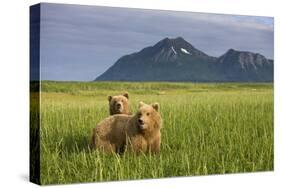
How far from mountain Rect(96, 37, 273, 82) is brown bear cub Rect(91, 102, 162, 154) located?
0.56m

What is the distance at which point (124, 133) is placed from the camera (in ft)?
30.9

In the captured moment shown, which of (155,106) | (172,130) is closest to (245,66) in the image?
(172,130)

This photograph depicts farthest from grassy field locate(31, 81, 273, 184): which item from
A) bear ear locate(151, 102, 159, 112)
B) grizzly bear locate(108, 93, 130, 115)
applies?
bear ear locate(151, 102, 159, 112)

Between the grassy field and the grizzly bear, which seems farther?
the grizzly bear

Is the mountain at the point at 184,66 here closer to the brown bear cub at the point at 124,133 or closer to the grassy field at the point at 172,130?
the grassy field at the point at 172,130

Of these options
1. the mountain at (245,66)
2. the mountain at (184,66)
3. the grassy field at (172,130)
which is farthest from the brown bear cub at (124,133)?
the mountain at (245,66)

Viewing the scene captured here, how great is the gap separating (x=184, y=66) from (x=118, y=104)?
1214mm

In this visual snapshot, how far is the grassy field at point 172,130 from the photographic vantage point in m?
9.15

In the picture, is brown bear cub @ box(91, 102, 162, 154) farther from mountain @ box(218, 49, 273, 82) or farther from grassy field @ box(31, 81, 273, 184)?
mountain @ box(218, 49, 273, 82)

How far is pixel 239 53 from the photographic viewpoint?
1059 cm

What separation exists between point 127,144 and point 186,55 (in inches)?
63.0

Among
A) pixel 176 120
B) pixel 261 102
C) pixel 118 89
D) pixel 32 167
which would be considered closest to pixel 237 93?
pixel 261 102

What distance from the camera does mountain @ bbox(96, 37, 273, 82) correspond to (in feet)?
31.9

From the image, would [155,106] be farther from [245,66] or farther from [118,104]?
[245,66]
